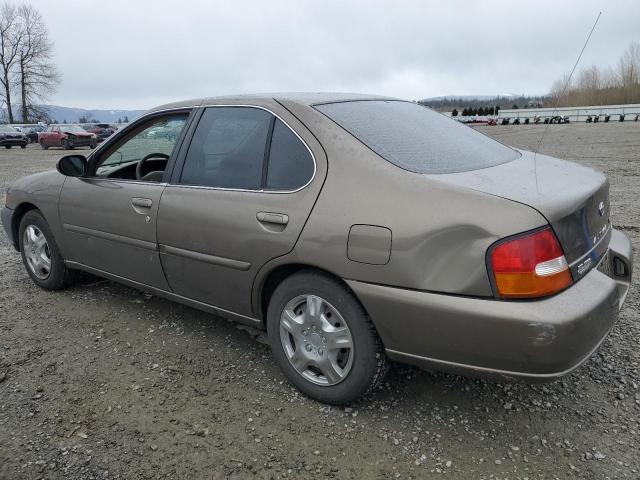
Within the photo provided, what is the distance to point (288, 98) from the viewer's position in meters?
2.99

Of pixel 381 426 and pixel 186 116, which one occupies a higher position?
pixel 186 116

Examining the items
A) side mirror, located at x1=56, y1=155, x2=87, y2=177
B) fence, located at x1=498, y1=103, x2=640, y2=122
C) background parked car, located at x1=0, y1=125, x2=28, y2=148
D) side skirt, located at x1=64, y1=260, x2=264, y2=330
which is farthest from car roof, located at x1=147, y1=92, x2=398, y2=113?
fence, located at x1=498, y1=103, x2=640, y2=122

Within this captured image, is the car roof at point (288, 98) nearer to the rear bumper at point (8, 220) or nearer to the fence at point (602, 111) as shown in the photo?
the rear bumper at point (8, 220)

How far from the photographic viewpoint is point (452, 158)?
2.78m

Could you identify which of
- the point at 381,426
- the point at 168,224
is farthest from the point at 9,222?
the point at 381,426

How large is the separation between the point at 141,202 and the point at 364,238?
1.70m

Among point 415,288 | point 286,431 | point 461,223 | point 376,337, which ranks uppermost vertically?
point 461,223

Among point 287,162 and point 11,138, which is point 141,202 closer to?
point 287,162

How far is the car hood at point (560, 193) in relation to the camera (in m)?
2.22

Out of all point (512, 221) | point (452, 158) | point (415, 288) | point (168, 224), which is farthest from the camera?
point (168, 224)

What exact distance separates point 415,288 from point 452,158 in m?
0.85

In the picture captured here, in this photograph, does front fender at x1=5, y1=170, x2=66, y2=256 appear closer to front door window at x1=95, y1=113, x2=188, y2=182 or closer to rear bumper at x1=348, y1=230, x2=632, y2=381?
front door window at x1=95, y1=113, x2=188, y2=182

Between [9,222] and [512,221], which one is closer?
[512,221]

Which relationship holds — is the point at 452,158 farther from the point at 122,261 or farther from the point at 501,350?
the point at 122,261
